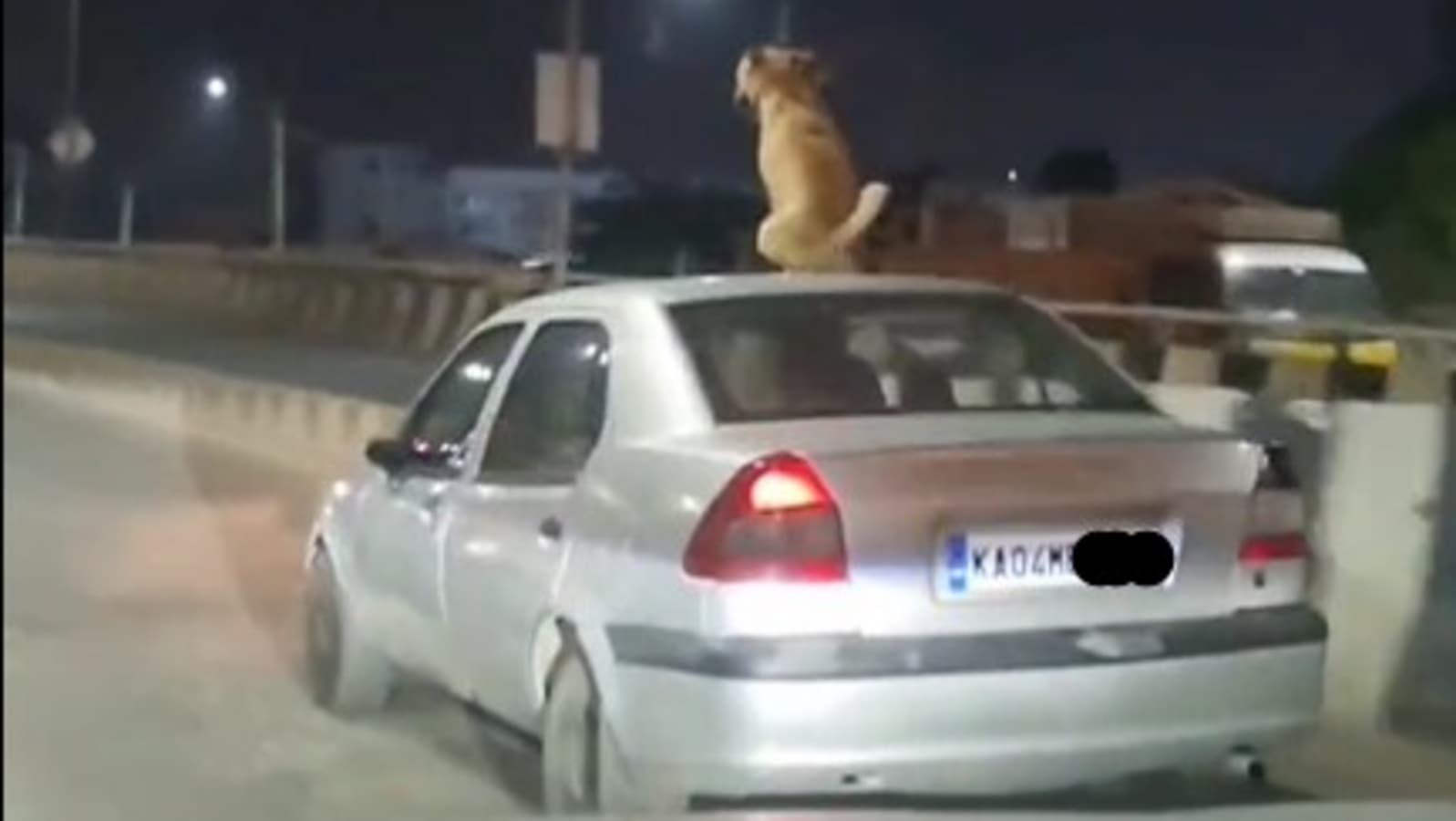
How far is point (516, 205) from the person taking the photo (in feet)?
33.2

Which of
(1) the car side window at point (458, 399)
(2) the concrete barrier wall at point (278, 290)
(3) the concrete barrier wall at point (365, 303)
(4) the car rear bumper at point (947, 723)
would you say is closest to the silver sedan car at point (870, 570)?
(4) the car rear bumper at point (947, 723)

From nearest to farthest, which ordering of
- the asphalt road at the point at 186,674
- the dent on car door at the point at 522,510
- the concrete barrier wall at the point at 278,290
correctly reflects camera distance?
1. the dent on car door at the point at 522,510
2. the asphalt road at the point at 186,674
3. the concrete barrier wall at the point at 278,290

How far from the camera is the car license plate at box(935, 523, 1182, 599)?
567cm

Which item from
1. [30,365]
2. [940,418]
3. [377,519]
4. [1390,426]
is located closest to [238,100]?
[30,365]

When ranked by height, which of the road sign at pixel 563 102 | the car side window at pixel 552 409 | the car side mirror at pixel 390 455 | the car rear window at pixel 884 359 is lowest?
the car side mirror at pixel 390 455

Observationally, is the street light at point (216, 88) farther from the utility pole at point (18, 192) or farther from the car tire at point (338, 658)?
the car tire at point (338, 658)

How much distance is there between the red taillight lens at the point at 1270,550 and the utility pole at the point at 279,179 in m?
9.03

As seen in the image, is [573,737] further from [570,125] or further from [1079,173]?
[1079,173]

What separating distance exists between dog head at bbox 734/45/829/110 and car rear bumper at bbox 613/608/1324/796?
4.39 metres

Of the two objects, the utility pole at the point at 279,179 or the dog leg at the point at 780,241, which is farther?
the utility pole at the point at 279,179

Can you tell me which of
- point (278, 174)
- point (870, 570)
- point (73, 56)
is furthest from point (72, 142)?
point (870, 570)

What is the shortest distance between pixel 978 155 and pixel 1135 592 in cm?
560

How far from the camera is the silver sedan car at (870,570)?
561cm

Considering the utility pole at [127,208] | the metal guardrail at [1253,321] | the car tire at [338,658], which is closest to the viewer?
the car tire at [338,658]
